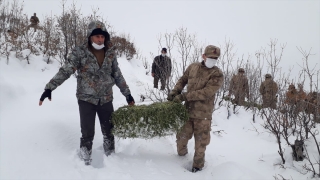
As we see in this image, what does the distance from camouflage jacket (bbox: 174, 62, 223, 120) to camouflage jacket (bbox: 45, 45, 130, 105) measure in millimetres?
1109

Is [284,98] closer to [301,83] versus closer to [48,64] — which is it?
[301,83]

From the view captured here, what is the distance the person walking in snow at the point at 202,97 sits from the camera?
2912 mm

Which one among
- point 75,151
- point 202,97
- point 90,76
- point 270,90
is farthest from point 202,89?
point 270,90

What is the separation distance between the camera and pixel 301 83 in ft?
11.7

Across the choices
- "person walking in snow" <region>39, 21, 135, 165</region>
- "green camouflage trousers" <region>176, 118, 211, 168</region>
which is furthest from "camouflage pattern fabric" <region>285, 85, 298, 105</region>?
"person walking in snow" <region>39, 21, 135, 165</region>

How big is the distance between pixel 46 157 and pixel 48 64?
17.0ft

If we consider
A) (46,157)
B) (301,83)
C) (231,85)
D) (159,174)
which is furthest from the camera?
(231,85)

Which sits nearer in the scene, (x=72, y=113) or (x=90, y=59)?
(x=90, y=59)

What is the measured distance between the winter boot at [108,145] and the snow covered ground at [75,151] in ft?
0.29

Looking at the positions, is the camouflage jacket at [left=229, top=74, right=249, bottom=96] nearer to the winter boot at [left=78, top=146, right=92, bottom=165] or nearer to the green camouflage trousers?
the green camouflage trousers

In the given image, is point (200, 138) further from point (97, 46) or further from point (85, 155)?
point (97, 46)

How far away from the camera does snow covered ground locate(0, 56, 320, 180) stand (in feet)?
7.92

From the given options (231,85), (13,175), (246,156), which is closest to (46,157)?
(13,175)

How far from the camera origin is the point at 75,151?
2.82 m
